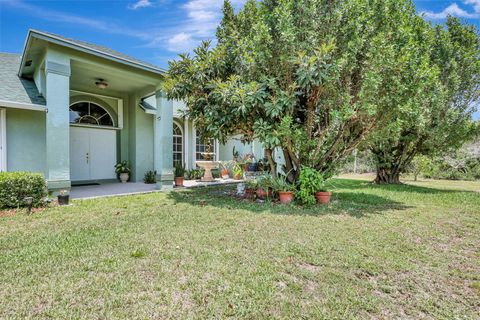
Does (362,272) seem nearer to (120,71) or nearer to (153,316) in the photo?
(153,316)

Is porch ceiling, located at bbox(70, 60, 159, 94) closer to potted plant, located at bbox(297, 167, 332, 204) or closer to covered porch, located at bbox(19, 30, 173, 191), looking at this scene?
covered porch, located at bbox(19, 30, 173, 191)

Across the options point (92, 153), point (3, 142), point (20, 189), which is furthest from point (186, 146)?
point (20, 189)

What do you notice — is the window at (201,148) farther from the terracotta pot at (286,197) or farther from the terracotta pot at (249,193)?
the terracotta pot at (286,197)

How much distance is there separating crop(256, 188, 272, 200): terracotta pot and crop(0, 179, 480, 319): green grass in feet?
6.19

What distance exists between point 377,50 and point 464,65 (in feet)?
23.4

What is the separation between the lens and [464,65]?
33.7 feet

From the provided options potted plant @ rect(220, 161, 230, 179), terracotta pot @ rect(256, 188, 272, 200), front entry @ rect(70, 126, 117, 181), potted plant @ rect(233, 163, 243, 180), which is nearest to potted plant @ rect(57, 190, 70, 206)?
front entry @ rect(70, 126, 117, 181)

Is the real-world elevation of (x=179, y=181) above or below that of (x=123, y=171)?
below

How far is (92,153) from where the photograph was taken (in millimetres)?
10766

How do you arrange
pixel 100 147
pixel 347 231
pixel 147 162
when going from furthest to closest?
pixel 147 162, pixel 100 147, pixel 347 231

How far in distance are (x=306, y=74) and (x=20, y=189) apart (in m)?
7.50

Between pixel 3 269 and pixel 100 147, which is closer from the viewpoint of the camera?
pixel 3 269

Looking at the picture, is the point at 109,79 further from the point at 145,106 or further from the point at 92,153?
the point at 92,153

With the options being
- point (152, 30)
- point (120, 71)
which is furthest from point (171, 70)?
point (152, 30)
